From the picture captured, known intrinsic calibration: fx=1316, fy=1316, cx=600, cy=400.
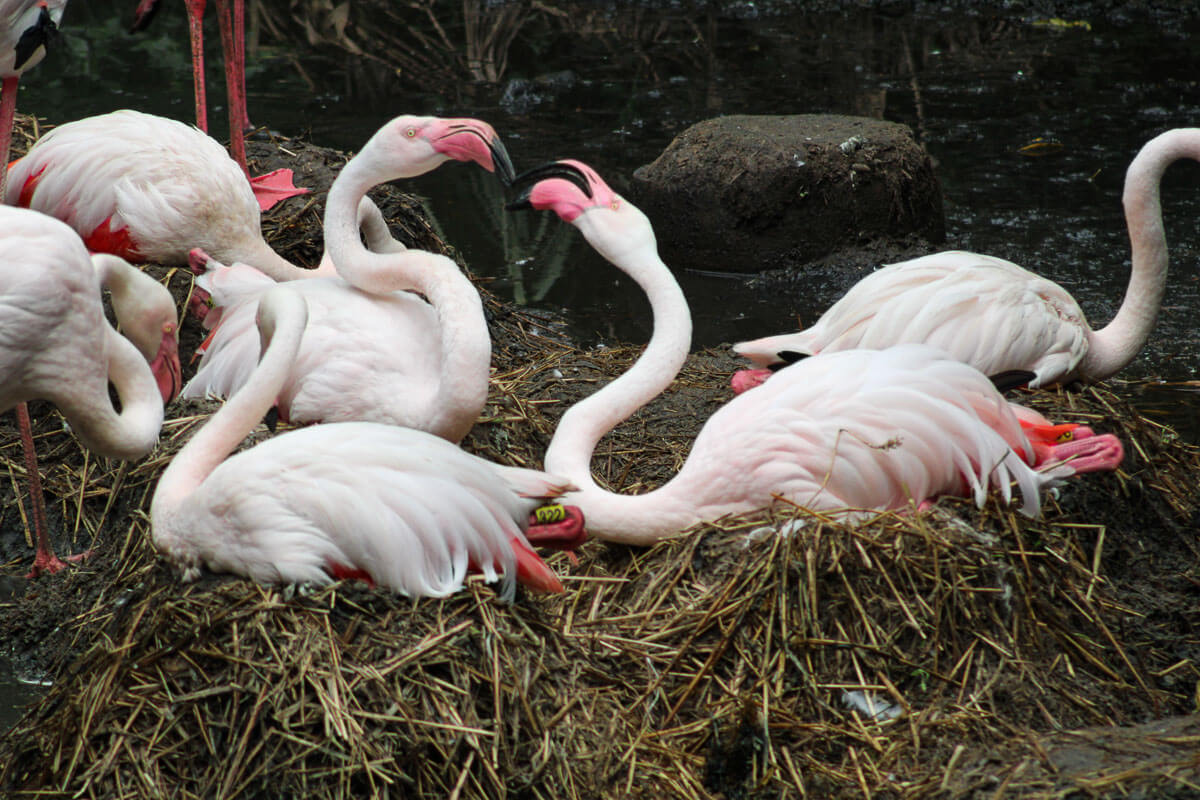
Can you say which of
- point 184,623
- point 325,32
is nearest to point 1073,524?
point 184,623

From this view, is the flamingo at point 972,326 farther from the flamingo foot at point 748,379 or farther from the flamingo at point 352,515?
the flamingo at point 352,515

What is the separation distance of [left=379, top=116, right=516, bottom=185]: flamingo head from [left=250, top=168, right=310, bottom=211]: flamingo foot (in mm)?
1396

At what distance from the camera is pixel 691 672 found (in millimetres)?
3334

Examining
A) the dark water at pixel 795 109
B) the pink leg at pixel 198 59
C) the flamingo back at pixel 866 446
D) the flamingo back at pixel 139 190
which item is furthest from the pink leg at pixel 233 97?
the flamingo back at pixel 866 446

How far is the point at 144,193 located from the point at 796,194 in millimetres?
3565

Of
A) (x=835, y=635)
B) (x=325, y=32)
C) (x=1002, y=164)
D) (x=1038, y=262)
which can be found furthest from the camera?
(x=325, y=32)

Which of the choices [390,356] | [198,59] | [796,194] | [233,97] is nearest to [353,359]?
[390,356]

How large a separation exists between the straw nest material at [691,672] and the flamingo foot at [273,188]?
6.37 feet

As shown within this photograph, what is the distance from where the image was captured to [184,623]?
306 centimetres

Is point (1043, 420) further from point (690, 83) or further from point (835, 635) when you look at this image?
point (690, 83)

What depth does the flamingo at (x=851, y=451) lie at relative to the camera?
11.8 feet

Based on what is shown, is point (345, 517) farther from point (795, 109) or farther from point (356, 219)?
point (795, 109)

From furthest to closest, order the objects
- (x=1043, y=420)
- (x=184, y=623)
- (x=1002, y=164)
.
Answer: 1. (x=1002, y=164)
2. (x=1043, y=420)
3. (x=184, y=623)

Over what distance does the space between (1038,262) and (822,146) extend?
4.28 feet
